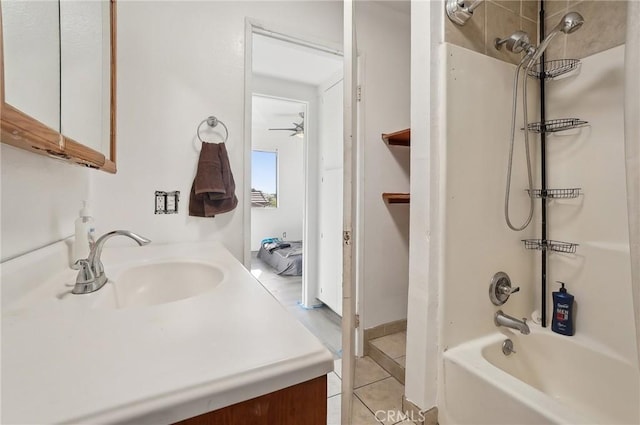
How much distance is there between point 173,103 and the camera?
1510 millimetres

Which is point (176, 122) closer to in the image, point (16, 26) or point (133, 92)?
point (133, 92)

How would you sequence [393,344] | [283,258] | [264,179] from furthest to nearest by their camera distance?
[264,179]
[283,258]
[393,344]

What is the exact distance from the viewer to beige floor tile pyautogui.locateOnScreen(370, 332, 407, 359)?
1.80 m

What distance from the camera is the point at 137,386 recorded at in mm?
361

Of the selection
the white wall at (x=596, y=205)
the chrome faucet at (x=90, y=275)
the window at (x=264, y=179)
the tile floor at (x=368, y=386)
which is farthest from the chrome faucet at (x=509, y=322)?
the window at (x=264, y=179)

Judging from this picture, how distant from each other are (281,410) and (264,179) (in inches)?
206

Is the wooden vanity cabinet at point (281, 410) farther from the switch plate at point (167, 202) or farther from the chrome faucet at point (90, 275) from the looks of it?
the switch plate at point (167, 202)

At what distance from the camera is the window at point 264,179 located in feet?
17.6

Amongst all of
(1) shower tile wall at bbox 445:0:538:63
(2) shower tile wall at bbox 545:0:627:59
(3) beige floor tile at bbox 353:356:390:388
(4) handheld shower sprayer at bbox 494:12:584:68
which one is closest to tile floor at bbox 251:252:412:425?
(3) beige floor tile at bbox 353:356:390:388

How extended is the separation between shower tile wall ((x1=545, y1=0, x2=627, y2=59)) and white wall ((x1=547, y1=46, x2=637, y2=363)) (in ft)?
0.18

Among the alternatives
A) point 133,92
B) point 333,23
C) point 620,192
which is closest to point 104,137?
point 133,92

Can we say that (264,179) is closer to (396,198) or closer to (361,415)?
(396,198)

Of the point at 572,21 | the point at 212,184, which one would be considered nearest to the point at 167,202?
the point at 212,184

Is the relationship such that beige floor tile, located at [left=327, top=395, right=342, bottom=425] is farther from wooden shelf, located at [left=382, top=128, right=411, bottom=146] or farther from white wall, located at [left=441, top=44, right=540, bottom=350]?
wooden shelf, located at [left=382, top=128, right=411, bottom=146]
